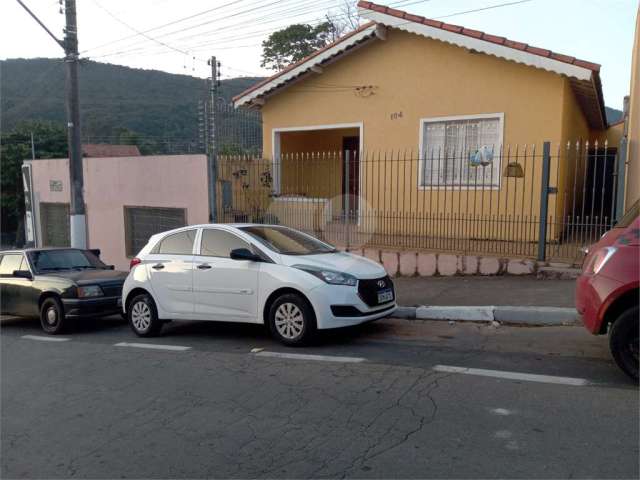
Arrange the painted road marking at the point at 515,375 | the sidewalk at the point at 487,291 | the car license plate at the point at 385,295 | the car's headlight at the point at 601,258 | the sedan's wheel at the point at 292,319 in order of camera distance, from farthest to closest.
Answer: the sidewalk at the point at 487,291, the car license plate at the point at 385,295, the sedan's wheel at the point at 292,319, the painted road marking at the point at 515,375, the car's headlight at the point at 601,258

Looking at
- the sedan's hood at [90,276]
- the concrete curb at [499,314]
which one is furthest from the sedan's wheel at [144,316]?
the concrete curb at [499,314]

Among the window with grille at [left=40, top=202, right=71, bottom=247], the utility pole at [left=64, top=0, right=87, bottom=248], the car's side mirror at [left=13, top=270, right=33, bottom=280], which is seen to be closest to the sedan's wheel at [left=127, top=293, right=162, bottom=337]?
the car's side mirror at [left=13, top=270, right=33, bottom=280]

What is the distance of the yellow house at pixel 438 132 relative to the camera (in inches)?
404

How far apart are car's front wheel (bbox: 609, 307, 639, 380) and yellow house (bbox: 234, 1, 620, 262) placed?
4.85 metres

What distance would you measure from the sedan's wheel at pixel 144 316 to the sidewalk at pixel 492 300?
3526 mm

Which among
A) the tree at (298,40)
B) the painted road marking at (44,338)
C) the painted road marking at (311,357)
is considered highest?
the tree at (298,40)

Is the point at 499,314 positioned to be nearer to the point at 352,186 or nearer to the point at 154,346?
the point at 154,346

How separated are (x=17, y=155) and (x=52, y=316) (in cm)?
2686

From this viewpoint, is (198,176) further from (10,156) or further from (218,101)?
(10,156)

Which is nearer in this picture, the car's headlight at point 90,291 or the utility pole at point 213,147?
the car's headlight at point 90,291

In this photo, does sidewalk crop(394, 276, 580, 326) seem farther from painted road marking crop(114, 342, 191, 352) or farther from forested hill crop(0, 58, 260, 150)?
forested hill crop(0, 58, 260, 150)

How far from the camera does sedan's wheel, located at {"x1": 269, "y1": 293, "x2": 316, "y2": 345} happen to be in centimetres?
627

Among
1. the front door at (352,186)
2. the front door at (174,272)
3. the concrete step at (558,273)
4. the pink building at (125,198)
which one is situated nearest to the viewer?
the front door at (174,272)

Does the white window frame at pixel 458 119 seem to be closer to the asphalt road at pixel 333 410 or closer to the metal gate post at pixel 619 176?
the metal gate post at pixel 619 176
